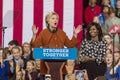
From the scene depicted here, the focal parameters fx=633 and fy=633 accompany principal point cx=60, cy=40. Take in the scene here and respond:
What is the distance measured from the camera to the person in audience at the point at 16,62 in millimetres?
11094

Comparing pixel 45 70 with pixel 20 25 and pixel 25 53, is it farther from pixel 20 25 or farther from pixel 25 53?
pixel 20 25

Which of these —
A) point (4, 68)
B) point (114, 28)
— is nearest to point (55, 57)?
point (4, 68)

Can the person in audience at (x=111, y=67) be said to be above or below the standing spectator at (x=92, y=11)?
below

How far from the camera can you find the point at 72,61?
34.0 ft

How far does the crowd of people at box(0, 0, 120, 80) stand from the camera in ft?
31.0

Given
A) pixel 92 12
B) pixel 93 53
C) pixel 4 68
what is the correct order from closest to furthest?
1. pixel 93 53
2. pixel 4 68
3. pixel 92 12

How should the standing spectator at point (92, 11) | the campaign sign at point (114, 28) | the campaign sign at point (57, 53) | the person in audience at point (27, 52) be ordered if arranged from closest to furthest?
the campaign sign at point (57, 53) → the person in audience at point (27, 52) → the campaign sign at point (114, 28) → the standing spectator at point (92, 11)

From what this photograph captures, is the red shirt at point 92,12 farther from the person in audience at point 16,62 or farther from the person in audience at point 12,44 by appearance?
the person in audience at point 16,62

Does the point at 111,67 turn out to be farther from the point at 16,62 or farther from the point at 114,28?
the point at 16,62

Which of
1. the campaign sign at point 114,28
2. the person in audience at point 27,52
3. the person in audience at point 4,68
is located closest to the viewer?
the person in audience at point 4,68

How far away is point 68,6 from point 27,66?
6.44ft

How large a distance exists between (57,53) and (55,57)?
0.22 ft

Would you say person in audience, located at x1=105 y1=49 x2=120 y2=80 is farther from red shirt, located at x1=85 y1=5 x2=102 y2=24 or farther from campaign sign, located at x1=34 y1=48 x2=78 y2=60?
red shirt, located at x1=85 y1=5 x2=102 y2=24

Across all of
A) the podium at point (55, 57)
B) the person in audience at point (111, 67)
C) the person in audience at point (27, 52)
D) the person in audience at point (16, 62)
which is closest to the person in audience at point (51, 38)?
the podium at point (55, 57)
